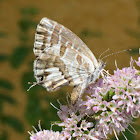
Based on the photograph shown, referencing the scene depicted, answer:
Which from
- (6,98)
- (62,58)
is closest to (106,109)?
(62,58)

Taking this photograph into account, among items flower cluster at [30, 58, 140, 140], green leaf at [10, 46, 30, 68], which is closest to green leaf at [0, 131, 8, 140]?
green leaf at [10, 46, 30, 68]

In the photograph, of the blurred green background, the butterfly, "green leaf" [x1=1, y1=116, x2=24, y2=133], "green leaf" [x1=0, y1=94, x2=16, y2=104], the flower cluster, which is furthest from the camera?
the blurred green background

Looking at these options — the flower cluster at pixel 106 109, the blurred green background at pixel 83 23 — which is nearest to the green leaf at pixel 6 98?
the flower cluster at pixel 106 109

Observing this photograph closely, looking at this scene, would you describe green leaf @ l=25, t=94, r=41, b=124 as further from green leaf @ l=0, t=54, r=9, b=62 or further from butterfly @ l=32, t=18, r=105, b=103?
butterfly @ l=32, t=18, r=105, b=103

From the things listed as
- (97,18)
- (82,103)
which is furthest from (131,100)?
(97,18)

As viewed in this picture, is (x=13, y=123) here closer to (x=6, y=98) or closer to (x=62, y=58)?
(x=6, y=98)

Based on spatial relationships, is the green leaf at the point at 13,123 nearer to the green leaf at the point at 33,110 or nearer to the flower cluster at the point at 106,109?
the green leaf at the point at 33,110

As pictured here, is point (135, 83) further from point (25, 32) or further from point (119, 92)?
point (25, 32)
